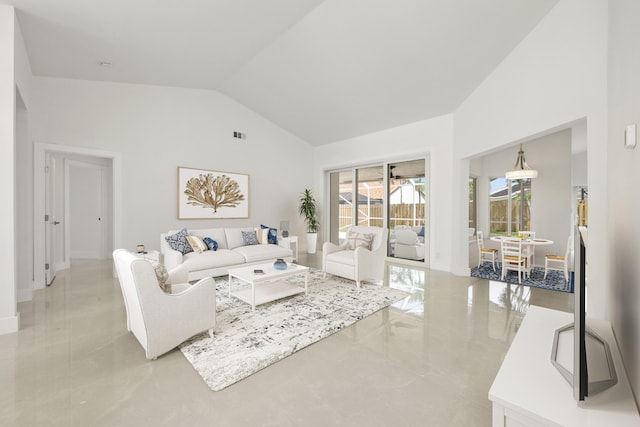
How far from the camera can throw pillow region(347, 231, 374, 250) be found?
4684 mm

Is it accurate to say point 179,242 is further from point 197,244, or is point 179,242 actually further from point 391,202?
point 391,202

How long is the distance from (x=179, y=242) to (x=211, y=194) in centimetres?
169

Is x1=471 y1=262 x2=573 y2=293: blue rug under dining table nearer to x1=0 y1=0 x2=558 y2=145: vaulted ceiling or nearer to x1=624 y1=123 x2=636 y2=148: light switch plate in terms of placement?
x1=0 y1=0 x2=558 y2=145: vaulted ceiling

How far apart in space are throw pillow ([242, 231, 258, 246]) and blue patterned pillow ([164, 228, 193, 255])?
3.54 feet

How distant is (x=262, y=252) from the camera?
5188 millimetres

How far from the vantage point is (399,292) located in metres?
4.05

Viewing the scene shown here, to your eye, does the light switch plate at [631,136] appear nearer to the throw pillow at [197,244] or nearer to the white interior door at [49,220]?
the throw pillow at [197,244]

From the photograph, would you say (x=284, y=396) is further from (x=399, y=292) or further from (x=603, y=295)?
(x=603, y=295)

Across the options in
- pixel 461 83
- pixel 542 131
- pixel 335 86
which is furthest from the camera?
pixel 335 86

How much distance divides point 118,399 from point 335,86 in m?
5.27

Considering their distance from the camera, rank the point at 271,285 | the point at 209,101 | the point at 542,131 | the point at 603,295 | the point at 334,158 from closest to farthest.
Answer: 1. the point at 603,295
2. the point at 542,131
3. the point at 271,285
4. the point at 209,101
5. the point at 334,158

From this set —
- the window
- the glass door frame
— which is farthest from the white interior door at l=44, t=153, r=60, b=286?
the window

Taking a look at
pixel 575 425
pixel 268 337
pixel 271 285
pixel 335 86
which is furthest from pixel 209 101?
pixel 575 425

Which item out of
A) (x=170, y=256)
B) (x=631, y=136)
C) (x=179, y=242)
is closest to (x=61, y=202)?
(x=179, y=242)
